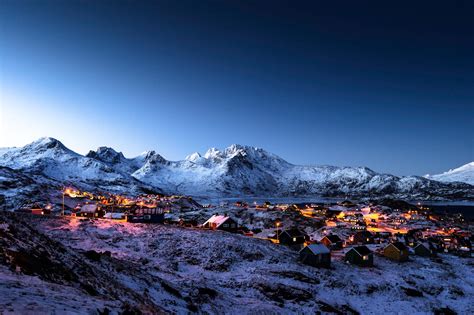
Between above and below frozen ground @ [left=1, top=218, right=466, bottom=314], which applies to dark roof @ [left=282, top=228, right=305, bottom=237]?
above

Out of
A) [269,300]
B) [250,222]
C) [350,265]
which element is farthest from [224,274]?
[250,222]

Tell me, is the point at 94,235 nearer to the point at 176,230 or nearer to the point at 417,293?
the point at 176,230

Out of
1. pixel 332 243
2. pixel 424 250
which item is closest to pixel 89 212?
pixel 332 243

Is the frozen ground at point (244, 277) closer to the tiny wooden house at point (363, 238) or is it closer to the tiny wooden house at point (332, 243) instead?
the tiny wooden house at point (332, 243)

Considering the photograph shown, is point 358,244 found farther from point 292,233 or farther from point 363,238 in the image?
point 292,233

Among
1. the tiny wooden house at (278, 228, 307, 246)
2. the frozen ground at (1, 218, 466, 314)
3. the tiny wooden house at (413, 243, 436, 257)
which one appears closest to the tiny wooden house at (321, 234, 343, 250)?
the tiny wooden house at (278, 228, 307, 246)

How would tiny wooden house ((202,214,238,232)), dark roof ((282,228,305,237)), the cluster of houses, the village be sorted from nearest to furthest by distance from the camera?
1. the cluster of houses
2. the village
3. dark roof ((282,228,305,237))
4. tiny wooden house ((202,214,238,232))

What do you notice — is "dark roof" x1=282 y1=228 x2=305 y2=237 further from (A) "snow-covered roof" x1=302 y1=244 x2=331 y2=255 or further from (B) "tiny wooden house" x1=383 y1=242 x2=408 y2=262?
(A) "snow-covered roof" x1=302 y1=244 x2=331 y2=255
